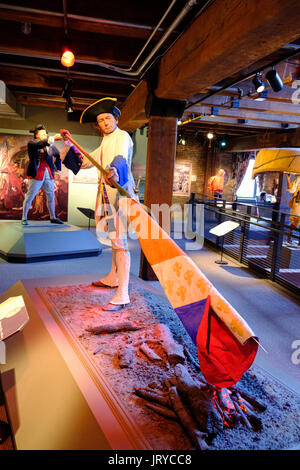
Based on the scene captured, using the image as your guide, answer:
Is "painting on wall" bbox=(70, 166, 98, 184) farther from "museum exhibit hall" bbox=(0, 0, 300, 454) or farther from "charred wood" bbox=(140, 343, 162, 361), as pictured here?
"charred wood" bbox=(140, 343, 162, 361)

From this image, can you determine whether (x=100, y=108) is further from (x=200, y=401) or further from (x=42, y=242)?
(x=42, y=242)

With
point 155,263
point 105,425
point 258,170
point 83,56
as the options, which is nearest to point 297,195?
point 258,170

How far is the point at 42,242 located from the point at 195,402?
4507 millimetres

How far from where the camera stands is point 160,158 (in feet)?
14.6

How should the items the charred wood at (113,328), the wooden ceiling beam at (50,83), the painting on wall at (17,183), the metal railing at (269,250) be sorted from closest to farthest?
1. the charred wood at (113,328)
2. the metal railing at (269,250)
3. the wooden ceiling beam at (50,83)
4. the painting on wall at (17,183)

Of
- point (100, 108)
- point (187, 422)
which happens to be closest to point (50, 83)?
point (100, 108)

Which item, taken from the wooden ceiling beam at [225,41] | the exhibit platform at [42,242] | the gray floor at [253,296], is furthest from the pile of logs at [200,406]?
the exhibit platform at [42,242]

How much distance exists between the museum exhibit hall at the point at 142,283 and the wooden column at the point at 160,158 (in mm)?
14

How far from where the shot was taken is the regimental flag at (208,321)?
171 cm

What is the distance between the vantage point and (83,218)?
9.16 m

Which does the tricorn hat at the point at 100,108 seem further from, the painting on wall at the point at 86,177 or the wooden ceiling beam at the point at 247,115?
the painting on wall at the point at 86,177

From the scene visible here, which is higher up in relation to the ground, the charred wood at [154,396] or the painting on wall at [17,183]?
the painting on wall at [17,183]
